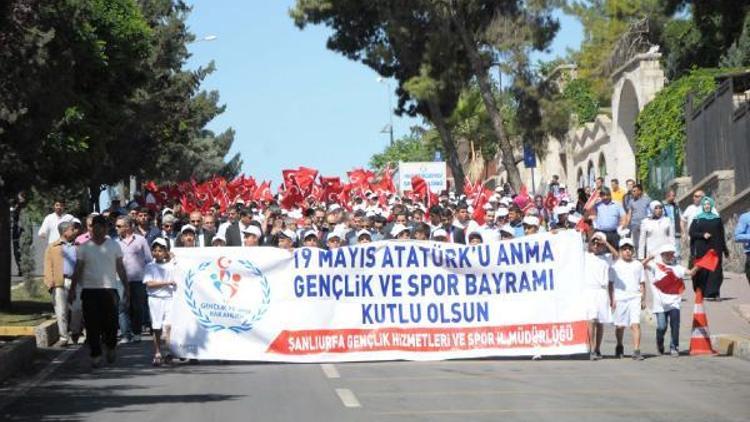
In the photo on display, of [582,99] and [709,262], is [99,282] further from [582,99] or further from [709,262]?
[582,99]

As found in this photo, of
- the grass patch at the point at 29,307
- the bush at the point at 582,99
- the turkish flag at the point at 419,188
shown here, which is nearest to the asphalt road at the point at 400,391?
the grass patch at the point at 29,307

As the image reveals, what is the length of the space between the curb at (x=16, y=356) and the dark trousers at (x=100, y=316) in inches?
29.8

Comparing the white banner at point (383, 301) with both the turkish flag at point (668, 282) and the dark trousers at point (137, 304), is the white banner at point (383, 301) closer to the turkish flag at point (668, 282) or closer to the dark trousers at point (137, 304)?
the turkish flag at point (668, 282)

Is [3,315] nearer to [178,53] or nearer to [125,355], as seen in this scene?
[125,355]

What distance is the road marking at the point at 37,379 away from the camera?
15.2 metres

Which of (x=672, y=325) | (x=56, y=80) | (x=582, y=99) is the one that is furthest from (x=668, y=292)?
(x=582, y=99)

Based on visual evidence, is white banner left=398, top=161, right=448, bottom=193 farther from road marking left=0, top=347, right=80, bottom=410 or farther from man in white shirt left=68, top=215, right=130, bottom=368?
man in white shirt left=68, top=215, right=130, bottom=368

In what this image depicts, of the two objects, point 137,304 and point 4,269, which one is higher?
point 4,269

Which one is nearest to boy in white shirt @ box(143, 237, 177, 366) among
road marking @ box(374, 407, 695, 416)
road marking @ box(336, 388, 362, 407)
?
road marking @ box(336, 388, 362, 407)

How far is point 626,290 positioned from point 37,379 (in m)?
6.43

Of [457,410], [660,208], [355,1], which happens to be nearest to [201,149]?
[355,1]

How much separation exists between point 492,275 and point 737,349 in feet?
9.28

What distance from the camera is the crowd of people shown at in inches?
741

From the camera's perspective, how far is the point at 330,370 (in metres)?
17.6
